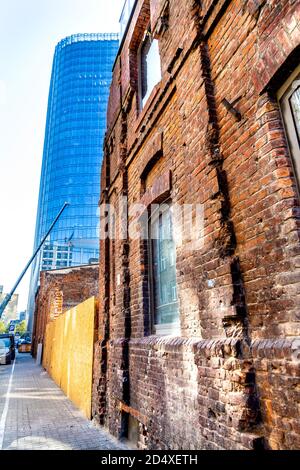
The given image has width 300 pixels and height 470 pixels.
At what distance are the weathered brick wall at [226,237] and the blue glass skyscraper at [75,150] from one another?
6865cm

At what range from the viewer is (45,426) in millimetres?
5914

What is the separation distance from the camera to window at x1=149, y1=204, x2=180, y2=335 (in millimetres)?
4078

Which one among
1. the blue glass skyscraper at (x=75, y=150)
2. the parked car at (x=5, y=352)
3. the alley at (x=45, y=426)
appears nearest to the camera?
the alley at (x=45, y=426)

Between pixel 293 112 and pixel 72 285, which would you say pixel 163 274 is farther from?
pixel 72 285

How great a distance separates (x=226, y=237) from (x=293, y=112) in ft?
3.67

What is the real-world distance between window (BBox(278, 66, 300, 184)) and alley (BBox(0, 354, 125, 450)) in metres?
4.67

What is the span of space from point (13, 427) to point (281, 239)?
6.34 m

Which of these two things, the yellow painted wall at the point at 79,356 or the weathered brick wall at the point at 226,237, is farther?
the yellow painted wall at the point at 79,356

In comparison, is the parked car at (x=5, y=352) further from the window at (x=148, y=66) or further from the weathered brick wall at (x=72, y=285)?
the window at (x=148, y=66)

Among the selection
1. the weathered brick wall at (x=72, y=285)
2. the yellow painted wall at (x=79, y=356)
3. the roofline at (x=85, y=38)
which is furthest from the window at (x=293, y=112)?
the roofline at (x=85, y=38)

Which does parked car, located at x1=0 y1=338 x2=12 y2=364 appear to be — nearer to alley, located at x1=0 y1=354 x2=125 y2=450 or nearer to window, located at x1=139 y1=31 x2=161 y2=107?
alley, located at x1=0 y1=354 x2=125 y2=450

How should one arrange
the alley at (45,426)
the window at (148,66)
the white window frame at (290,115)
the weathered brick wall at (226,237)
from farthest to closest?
the window at (148,66) < the alley at (45,426) < the white window frame at (290,115) < the weathered brick wall at (226,237)

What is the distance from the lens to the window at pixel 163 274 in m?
4.08
